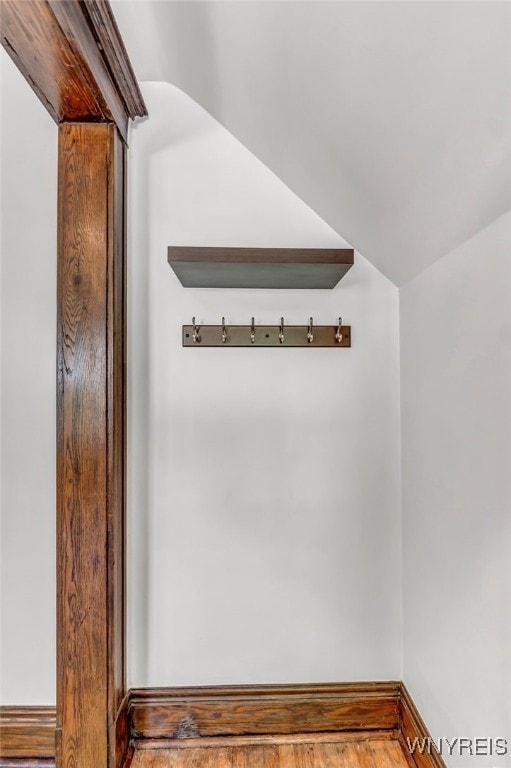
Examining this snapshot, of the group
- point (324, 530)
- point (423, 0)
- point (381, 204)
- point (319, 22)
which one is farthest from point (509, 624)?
point (319, 22)

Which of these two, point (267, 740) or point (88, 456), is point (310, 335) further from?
point (267, 740)

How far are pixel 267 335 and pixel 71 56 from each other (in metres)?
1.02

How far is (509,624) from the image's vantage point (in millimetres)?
1020

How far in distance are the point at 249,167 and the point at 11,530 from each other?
5.37 ft

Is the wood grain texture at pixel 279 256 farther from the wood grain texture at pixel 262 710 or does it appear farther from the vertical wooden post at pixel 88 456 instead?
the wood grain texture at pixel 262 710

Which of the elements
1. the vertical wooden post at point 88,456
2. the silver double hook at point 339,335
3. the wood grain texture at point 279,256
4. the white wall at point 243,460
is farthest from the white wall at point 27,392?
the silver double hook at point 339,335

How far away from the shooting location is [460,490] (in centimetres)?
125

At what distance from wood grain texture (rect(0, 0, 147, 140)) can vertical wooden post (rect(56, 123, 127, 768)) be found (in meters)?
0.10

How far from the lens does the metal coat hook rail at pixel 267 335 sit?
1.72m

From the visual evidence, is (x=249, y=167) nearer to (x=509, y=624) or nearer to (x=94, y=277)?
(x=94, y=277)

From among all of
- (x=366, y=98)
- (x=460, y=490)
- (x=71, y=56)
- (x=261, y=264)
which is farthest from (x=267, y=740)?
(x=71, y=56)

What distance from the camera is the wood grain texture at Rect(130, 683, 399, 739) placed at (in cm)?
167

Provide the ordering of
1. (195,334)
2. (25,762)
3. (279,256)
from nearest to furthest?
(279,256), (25,762), (195,334)

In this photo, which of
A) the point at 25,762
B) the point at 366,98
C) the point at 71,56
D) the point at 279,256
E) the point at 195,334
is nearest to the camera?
the point at 366,98
